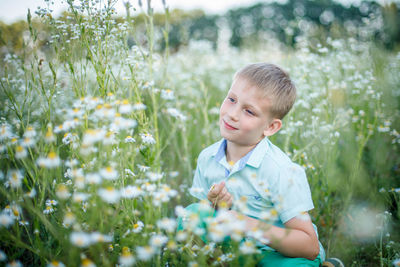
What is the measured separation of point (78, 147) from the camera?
157cm

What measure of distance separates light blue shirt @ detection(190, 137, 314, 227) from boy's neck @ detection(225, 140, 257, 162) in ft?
0.14

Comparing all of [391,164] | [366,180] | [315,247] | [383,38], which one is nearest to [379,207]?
[366,180]

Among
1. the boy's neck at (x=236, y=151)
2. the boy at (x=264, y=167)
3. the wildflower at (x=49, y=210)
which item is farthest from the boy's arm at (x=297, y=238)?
the wildflower at (x=49, y=210)

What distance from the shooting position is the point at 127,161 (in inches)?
59.3

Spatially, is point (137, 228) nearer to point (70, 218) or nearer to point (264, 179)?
point (70, 218)

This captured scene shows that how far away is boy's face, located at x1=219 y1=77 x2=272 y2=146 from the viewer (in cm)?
170

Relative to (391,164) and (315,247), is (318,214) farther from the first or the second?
(391,164)

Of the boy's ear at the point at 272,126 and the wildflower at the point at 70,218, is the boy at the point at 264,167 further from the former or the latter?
the wildflower at the point at 70,218

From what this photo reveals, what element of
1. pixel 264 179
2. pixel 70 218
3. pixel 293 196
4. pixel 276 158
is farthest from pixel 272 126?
pixel 70 218

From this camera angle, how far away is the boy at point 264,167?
5.08 ft

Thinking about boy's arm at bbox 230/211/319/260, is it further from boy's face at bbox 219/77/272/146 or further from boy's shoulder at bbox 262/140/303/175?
boy's face at bbox 219/77/272/146

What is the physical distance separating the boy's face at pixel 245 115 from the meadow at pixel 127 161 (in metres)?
0.35

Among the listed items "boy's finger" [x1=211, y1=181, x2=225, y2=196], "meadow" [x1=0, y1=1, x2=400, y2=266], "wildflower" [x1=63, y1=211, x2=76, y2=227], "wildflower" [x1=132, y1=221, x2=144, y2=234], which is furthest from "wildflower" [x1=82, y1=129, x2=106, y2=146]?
"boy's finger" [x1=211, y1=181, x2=225, y2=196]

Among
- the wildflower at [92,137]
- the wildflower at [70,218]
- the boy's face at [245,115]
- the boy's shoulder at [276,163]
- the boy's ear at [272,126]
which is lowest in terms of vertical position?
the boy's shoulder at [276,163]
